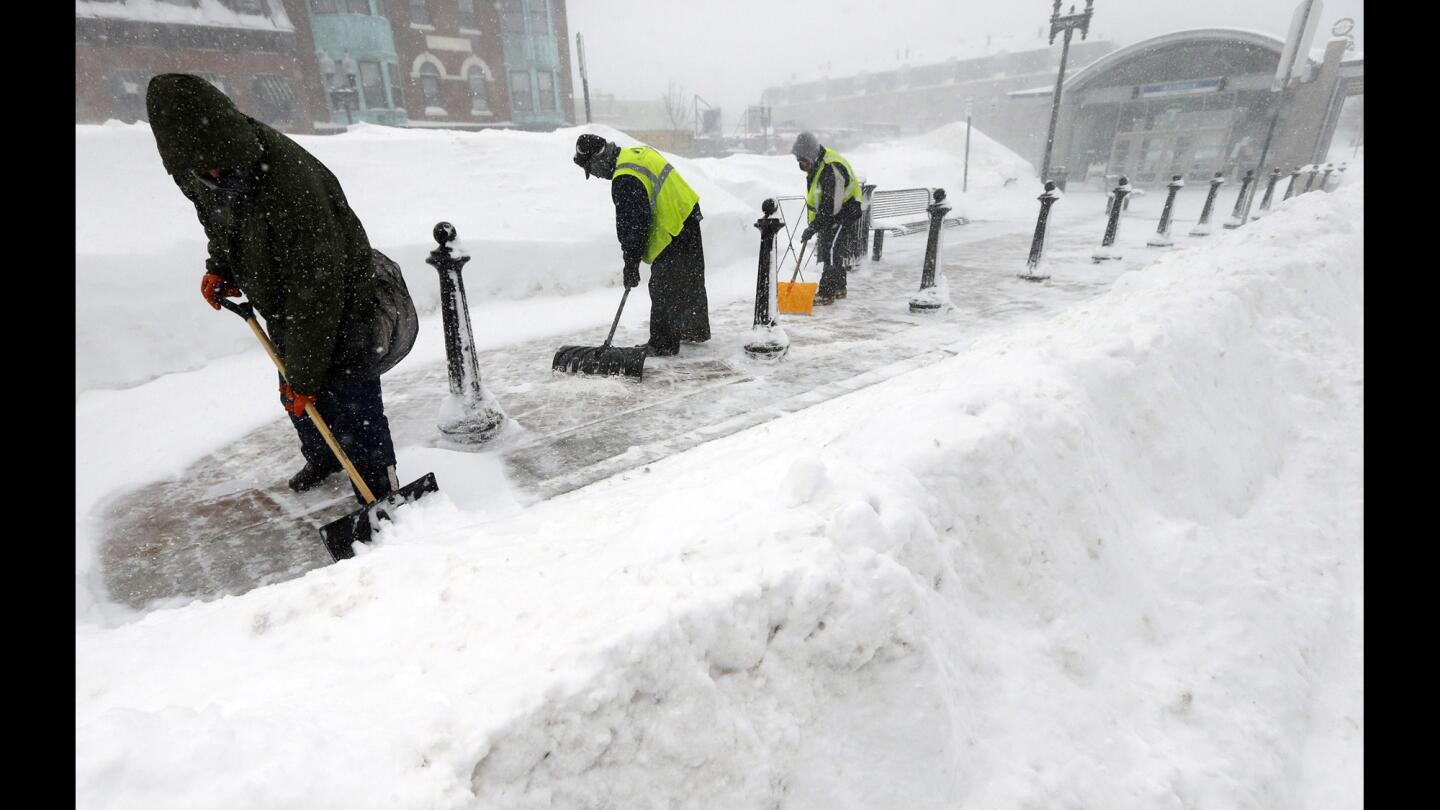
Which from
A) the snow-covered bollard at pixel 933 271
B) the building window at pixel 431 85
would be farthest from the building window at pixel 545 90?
the snow-covered bollard at pixel 933 271

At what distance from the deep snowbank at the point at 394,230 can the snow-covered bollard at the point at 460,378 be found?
258cm

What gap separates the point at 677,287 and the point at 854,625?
4324mm

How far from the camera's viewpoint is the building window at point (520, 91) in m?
30.9

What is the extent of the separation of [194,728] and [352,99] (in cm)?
3284

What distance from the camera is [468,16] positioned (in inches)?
1142

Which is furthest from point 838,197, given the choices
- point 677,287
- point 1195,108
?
point 1195,108

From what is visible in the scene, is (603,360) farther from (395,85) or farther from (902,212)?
(395,85)

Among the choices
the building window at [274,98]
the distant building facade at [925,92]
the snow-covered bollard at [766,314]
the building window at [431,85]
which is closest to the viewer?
the snow-covered bollard at [766,314]

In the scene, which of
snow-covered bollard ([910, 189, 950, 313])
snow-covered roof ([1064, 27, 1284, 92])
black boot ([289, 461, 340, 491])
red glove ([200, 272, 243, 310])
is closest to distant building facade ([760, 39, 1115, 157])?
snow-covered roof ([1064, 27, 1284, 92])

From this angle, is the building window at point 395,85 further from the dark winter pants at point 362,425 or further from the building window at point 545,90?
the dark winter pants at point 362,425

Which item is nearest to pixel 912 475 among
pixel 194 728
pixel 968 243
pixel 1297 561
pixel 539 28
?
pixel 194 728

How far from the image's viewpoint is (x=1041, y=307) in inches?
303

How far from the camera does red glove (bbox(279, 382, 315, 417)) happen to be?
9.57 ft

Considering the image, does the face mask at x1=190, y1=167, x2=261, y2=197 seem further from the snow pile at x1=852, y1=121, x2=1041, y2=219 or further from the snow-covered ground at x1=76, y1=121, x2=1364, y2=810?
the snow pile at x1=852, y1=121, x2=1041, y2=219
